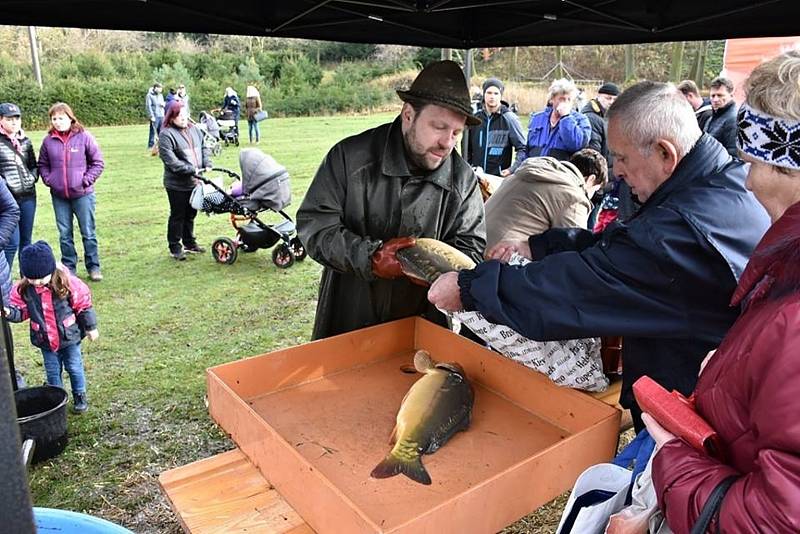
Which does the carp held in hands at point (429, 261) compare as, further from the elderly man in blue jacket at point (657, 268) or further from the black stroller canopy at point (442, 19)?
the black stroller canopy at point (442, 19)

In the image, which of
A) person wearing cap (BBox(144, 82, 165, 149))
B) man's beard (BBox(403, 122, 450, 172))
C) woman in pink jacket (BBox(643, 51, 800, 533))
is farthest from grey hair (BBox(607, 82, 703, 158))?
person wearing cap (BBox(144, 82, 165, 149))

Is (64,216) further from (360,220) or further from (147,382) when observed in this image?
(360,220)

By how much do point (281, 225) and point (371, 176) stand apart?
5.48 m

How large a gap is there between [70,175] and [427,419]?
6487 mm

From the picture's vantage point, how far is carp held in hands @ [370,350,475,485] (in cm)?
172

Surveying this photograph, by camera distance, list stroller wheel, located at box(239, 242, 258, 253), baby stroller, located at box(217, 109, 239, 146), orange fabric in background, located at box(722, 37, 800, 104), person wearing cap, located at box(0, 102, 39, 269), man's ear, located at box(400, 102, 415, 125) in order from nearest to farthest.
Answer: man's ear, located at box(400, 102, 415, 125) → person wearing cap, located at box(0, 102, 39, 269) → stroller wheel, located at box(239, 242, 258, 253) → orange fabric in background, located at box(722, 37, 800, 104) → baby stroller, located at box(217, 109, 239, 146)

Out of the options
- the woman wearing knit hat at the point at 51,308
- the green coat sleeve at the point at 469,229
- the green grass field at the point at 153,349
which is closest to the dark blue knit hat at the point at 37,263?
the woman wearing knit hat at the point at 51,308

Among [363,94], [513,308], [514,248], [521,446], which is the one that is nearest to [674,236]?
[513,308]

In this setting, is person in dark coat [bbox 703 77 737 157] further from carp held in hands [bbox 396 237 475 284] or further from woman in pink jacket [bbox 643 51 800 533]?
woman in pink jacket [bbox 643 51 800 533]

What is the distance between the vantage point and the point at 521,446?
190cm

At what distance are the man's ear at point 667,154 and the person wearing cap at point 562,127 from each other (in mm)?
5601

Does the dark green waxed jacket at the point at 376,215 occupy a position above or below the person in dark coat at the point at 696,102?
below

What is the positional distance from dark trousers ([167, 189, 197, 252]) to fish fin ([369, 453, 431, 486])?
6.88 meters

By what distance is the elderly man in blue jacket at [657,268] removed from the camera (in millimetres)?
1750
